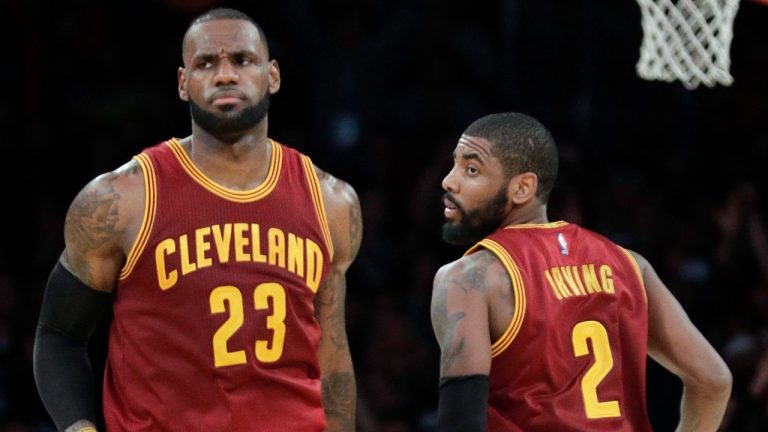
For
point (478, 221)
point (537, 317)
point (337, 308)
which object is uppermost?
point (478, 221)

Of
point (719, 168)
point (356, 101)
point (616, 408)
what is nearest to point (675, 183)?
point (719, 168)

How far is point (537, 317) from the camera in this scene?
4.32 meters

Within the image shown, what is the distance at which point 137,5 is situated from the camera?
10406 mm

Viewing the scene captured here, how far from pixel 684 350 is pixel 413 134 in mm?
5518

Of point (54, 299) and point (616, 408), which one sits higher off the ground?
point (54, 299)

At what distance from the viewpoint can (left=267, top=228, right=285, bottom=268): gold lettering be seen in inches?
182

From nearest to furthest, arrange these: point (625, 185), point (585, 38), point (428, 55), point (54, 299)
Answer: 1. point (54, 299)
2. point (585, 38)
3. point (625, 185)
4. point (428, 55)

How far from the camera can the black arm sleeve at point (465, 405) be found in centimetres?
414

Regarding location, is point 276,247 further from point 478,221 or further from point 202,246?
point 478,221

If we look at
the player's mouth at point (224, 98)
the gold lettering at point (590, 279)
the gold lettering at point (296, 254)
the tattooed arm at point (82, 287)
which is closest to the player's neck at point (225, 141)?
the player's mouth at point (224, 98)

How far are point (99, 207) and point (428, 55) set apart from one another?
19.7 feet

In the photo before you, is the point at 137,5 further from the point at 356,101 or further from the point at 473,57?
the point at 473,57

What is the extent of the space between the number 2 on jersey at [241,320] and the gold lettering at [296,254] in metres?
0.10

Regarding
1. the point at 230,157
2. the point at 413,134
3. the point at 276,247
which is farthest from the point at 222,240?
the point at 413,134
